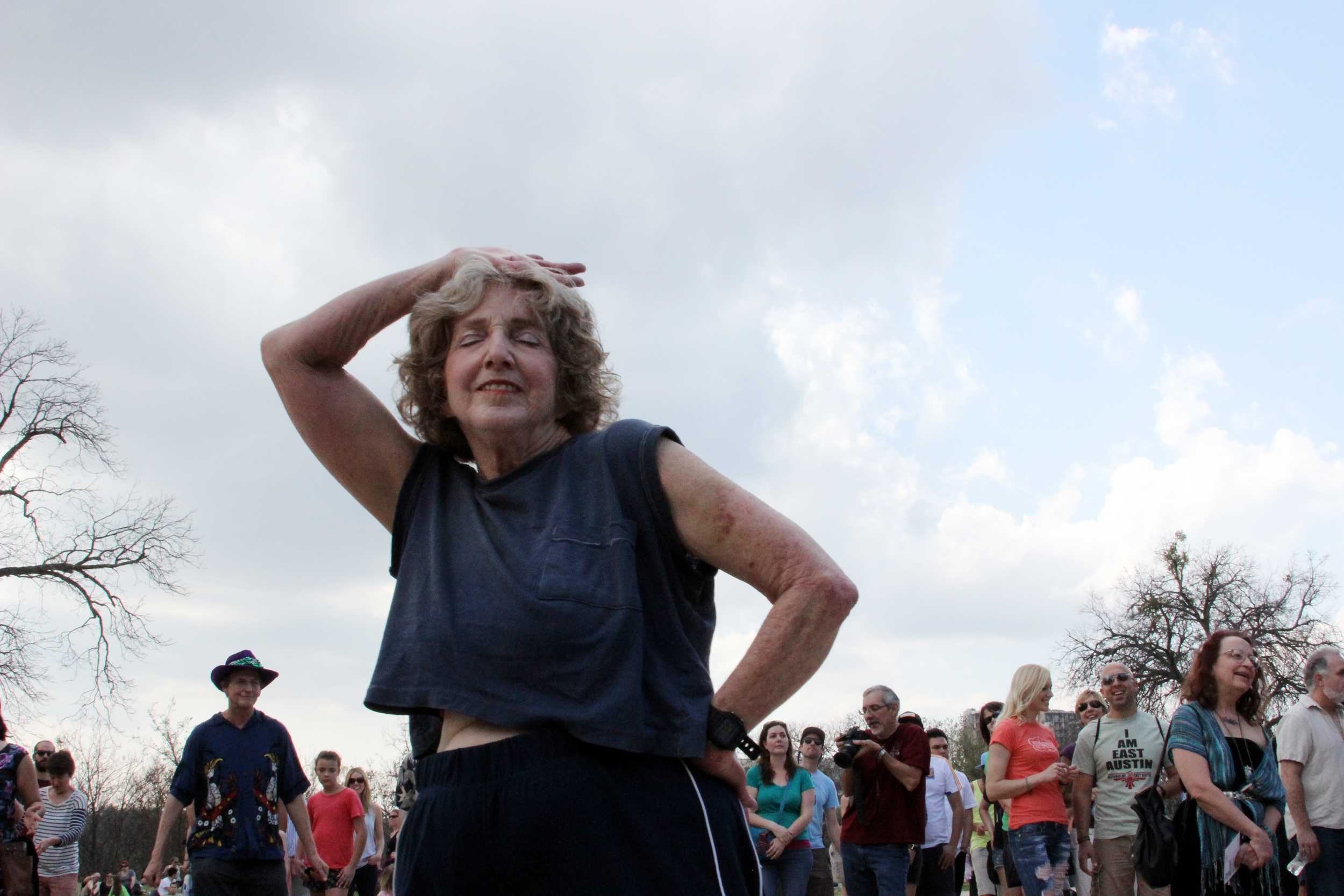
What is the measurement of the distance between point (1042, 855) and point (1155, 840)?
57.3 inches

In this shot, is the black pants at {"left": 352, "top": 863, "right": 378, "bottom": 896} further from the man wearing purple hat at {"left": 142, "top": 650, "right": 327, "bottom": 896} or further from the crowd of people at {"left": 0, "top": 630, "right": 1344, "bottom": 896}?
the man wearing purple hat at {"left": 142, "top": 650, "right": 327, "bottom": 896}

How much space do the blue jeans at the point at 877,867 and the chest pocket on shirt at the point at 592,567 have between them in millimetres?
7202

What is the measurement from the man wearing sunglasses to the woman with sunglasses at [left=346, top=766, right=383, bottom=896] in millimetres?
4451

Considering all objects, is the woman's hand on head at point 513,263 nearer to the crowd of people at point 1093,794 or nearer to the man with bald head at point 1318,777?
the crowd of people at point 1093,794

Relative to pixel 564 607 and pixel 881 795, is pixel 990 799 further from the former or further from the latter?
pixel 564 607

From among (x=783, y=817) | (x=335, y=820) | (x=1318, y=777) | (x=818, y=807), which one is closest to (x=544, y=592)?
(x=1318, y=777)

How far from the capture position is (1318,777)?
6.36 meters

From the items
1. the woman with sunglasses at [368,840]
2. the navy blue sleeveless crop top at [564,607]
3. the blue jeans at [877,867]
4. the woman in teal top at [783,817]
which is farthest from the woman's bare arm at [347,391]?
the woman with sunglasses at [368,840]

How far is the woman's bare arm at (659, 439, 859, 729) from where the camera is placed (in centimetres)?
207

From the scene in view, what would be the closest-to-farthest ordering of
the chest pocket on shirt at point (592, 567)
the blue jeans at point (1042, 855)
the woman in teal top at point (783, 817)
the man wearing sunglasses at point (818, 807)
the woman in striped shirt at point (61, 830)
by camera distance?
the chest pocket on shirt at point (592, 567) < the blue jeans at point (1042, 855) < the woman in striped shirt at point (61, 830) < the woman in teal top at point (783, 817) < the man wearing sunglasses at point (818, 807)

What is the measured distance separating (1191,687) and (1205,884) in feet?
3.36

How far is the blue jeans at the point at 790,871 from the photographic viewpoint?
10.1 m

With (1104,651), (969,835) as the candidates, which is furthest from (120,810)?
(969,835)

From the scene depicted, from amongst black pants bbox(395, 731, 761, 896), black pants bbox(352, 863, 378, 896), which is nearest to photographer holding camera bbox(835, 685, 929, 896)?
black pants bbox(352, 863, 378, 896)
